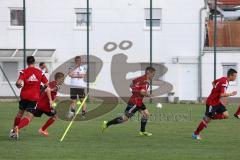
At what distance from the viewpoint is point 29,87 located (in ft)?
54.4

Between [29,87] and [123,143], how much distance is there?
2.48 metres

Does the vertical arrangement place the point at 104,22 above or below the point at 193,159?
above

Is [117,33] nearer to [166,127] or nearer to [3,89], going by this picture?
[3,89]

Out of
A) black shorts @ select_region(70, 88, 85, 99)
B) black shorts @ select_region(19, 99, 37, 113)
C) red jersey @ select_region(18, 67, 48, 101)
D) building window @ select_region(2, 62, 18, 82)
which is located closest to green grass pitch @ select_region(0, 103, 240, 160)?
black shorts @ select_region(19, 99, 37, 113)

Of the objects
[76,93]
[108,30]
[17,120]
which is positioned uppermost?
[108,30]

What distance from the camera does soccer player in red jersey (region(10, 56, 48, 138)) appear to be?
16484 mm

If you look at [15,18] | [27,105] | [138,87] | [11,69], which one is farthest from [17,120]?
[11,69]

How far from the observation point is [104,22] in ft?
145

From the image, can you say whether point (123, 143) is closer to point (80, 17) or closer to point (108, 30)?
→ point (108, 30)

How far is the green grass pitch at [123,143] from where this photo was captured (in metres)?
13.8

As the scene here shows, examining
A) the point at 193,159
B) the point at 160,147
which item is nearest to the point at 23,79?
the point at 160,147

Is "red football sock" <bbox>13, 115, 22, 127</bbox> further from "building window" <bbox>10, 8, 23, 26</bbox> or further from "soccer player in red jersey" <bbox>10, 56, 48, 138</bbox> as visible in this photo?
"building window" <bbox>10, 8, 23, 26</bbox>

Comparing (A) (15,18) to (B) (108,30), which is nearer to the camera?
(B) (108,30)

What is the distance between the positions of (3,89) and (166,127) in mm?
24559
